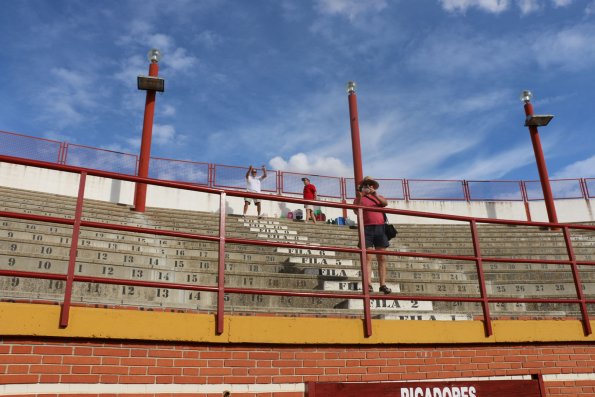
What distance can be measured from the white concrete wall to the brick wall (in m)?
12.7

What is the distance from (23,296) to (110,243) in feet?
10.4

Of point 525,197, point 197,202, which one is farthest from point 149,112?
point 525,197

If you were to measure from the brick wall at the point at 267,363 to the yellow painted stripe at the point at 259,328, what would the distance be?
83 millimetres

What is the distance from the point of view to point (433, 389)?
425 centimetres

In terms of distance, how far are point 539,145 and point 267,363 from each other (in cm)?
1718

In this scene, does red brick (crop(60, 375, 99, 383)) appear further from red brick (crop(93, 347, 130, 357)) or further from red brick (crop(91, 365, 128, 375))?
red brick (crop(93, 347, 130, 357))

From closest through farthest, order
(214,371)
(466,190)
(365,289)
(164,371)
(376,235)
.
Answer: (164,371), (214,371), (365,289), (376,235), (466,190)

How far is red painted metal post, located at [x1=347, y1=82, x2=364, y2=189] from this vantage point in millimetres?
17297

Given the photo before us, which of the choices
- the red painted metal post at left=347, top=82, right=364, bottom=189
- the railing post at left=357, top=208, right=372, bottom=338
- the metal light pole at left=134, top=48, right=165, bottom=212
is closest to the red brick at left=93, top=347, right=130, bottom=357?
the railing post at left=357, top=208, right=372, bottom=338

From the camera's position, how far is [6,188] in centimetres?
1408

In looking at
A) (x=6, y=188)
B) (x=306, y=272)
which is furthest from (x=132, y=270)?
(x=6, y=188)

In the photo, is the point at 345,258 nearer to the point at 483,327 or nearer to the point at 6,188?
the point at 483,327

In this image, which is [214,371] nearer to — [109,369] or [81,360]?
[109,369]

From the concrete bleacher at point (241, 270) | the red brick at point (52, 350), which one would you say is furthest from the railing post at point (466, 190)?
the red brick at point (52, 350)
